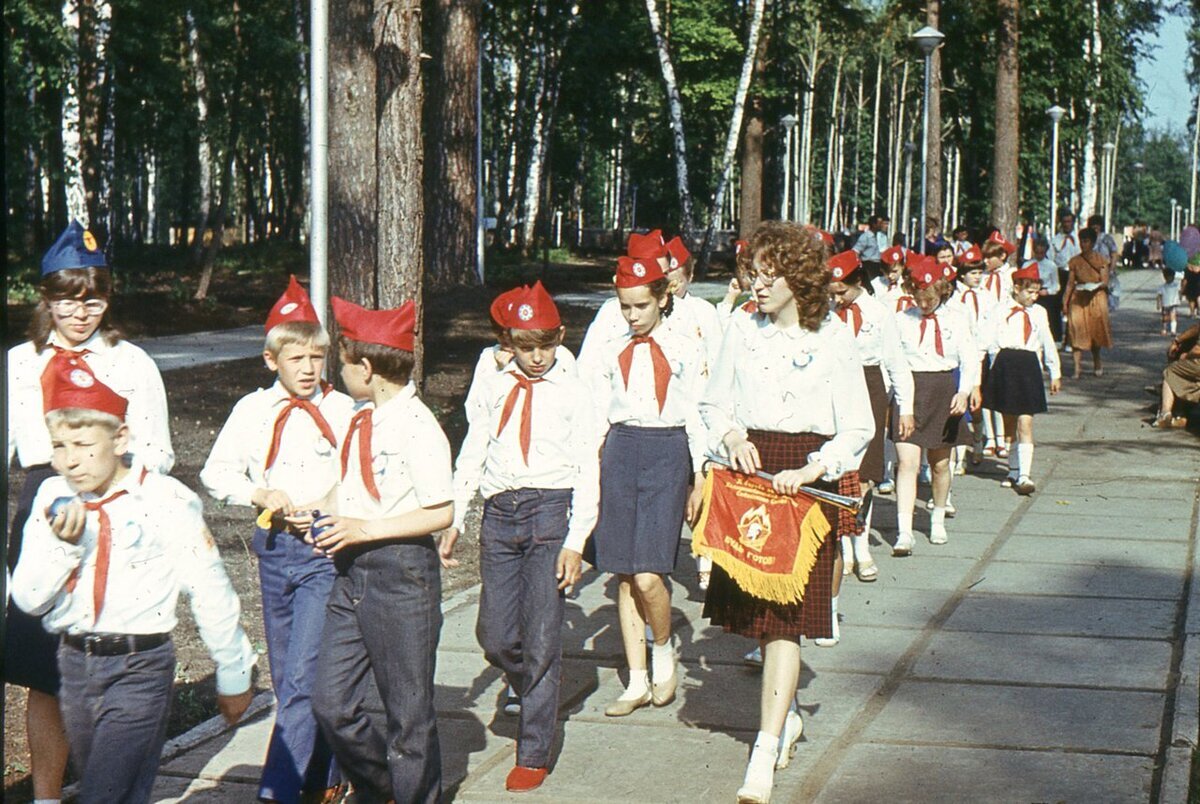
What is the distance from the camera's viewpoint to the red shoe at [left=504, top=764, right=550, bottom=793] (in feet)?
18.4

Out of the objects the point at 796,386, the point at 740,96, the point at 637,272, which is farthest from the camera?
the point at 740,96

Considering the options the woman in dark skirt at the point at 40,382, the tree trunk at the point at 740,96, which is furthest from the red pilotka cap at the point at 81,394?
the tree trunk at the point at 740,96

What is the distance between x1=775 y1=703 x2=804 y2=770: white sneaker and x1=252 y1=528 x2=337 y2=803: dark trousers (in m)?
1.64

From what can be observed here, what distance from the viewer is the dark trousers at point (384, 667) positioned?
5.00m

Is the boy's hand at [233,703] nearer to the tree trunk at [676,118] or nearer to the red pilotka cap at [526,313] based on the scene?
the red pilotka cap at [526,313]

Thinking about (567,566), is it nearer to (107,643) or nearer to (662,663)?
(662,663)

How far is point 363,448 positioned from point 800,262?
1.63 m

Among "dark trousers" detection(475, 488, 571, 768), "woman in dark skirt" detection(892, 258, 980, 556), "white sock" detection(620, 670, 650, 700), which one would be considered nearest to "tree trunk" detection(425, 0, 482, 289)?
"woman in dark skirt" detection(892, 258, 980, 556)

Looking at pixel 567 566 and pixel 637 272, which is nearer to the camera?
pixel 567 566

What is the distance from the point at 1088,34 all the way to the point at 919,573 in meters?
32.8

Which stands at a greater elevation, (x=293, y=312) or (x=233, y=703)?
(x=293, y=312)

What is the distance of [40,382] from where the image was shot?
199 inches

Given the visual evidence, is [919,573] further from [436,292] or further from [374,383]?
[436,292]

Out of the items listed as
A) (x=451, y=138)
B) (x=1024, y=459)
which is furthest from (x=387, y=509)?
(x=451, y=138)
